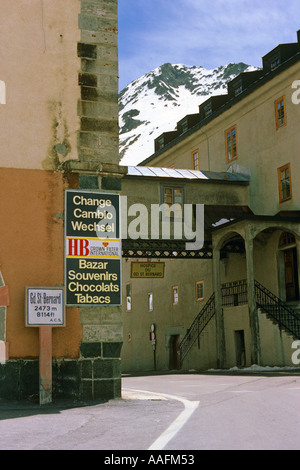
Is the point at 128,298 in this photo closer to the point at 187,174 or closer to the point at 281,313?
the point at 187,174

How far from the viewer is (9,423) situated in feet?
28.2

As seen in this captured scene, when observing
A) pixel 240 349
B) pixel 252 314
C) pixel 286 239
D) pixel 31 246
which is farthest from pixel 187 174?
pixel 31 246

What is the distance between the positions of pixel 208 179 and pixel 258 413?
958 inches

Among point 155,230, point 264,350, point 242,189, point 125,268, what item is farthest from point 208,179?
point 125,268

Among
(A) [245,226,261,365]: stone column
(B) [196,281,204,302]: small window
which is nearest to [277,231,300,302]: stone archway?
(A) [245,226,261,365]: stone column

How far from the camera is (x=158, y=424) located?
812 cm

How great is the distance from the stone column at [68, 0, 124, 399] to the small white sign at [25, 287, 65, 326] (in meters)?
0.62

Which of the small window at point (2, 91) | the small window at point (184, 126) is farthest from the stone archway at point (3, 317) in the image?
the small window at point (184, 126)

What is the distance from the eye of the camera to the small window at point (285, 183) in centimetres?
2997

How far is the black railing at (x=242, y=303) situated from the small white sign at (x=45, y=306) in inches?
605

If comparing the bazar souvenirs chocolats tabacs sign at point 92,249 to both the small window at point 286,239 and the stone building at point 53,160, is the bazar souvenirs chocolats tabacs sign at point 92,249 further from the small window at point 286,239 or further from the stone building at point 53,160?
the small window at point 286,239

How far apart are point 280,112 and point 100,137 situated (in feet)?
63.9

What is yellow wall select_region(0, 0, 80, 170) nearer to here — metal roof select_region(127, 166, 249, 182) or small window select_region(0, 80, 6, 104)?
small window select_region(0, 80, 6, 104)
